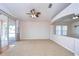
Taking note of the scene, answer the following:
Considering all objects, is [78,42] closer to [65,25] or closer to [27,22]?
[65,25]

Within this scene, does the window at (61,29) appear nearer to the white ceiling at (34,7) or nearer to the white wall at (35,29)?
the white wall at (35,29)

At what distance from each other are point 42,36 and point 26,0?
48.4ft

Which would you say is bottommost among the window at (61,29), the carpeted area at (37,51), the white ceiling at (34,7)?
the carpeted area at (37,51)

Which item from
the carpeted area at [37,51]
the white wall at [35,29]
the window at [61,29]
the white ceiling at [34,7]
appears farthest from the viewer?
the white wall at [35,29]

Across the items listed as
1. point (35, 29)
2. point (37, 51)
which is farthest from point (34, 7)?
point (35, 29)

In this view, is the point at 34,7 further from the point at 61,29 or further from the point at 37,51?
the point at 61,29

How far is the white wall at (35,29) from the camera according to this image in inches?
618

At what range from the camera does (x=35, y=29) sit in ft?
52.0

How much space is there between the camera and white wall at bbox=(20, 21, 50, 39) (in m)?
15.7

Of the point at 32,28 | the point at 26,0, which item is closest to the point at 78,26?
the point at 32,28

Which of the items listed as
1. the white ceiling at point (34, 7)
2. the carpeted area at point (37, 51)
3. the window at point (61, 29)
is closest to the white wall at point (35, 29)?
the window at point (61, 29)

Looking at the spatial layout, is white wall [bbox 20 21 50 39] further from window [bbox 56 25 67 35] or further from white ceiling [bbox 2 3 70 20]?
white ceiling [bbox 2 3 70 20]

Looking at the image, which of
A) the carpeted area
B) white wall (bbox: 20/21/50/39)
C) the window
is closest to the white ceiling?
the carpeted area

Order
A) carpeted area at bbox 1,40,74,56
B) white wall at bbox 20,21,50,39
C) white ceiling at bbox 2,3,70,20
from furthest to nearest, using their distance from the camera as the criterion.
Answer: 1. white wall at bbox 20,21,50,39
2. white ceiling at bbox 2,3,70,20
3. carpeted area at bbox 1,40,74,56
